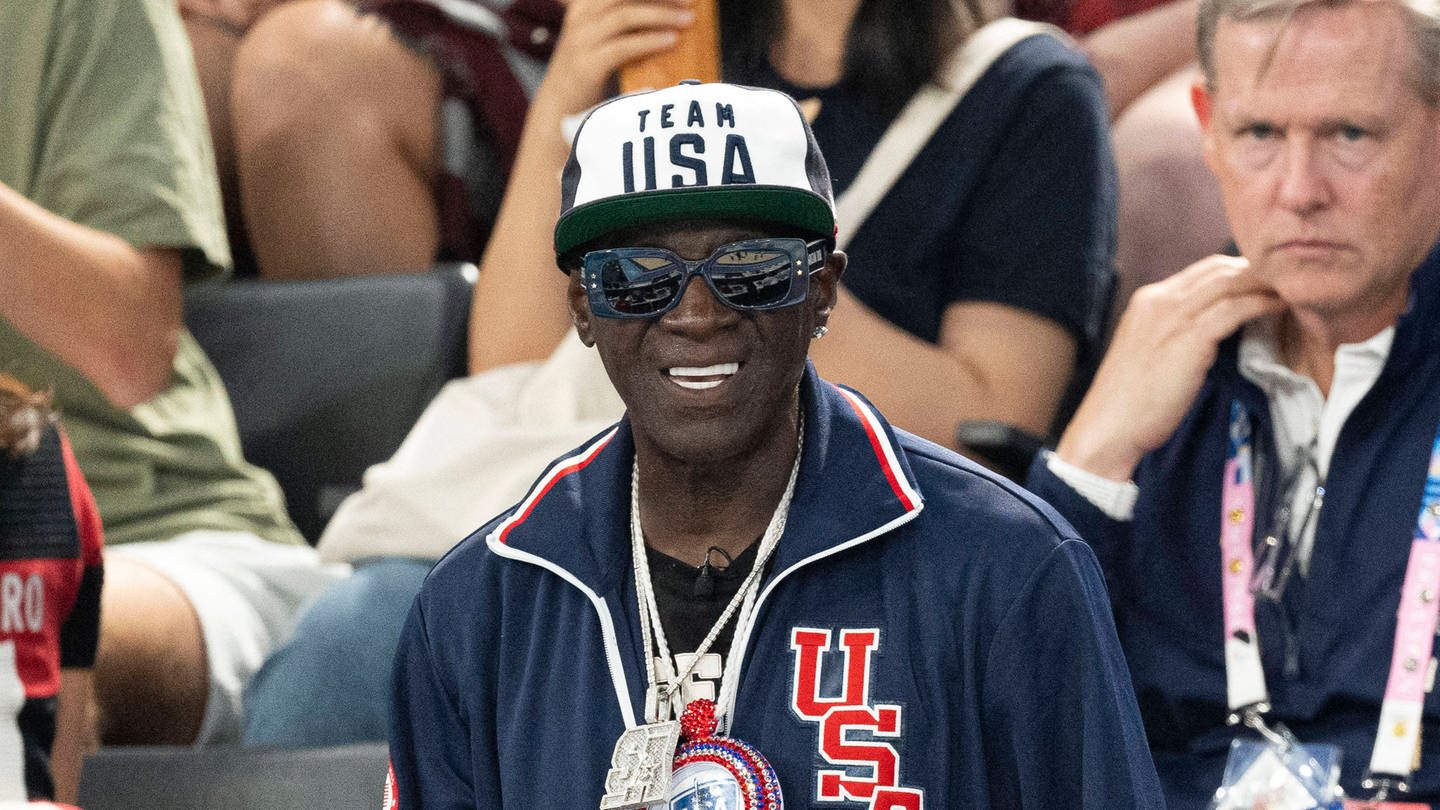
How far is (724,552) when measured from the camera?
6.07ft

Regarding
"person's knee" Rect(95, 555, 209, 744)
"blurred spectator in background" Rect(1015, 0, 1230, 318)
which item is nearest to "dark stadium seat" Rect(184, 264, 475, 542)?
"person's knee" Rect(95, 555, 209, 744)

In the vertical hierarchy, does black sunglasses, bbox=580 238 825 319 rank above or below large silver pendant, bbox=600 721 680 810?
above

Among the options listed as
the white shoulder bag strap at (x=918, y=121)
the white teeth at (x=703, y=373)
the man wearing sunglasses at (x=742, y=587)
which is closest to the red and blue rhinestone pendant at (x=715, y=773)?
the man wearing sunglasses at (x=742, y=587)

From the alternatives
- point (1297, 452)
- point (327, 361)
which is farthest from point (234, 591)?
point (1297, 452)

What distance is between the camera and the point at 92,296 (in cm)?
297

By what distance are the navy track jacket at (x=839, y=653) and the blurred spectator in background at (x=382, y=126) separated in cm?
185

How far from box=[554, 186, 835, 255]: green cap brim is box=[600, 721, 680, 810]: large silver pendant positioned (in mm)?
445

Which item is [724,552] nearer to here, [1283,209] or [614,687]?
[614,687]

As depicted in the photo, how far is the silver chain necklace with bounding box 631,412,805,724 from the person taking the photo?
5.84 ft

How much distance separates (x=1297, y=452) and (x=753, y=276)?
1.07 metres

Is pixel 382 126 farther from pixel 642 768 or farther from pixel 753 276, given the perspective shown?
pixel 642 768

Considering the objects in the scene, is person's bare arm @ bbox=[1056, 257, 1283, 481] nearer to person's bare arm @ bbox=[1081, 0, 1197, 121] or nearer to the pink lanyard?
the pink lanyard

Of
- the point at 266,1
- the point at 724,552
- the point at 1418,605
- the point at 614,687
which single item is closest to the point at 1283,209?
the point at 1418,605

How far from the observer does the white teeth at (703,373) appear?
5.79 feet
